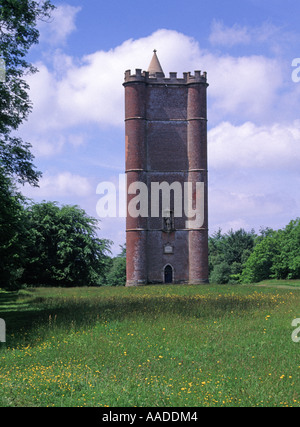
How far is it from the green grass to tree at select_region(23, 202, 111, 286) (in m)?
33.4

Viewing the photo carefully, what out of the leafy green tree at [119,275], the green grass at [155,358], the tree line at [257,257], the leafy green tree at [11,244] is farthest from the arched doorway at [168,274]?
the leafy green tree at [119,275]

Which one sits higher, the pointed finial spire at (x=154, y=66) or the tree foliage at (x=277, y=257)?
the pointed finial spire at (x=154, y=66)

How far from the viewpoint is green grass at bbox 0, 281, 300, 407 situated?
7.86 meters

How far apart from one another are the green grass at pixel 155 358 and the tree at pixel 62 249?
3337 cm

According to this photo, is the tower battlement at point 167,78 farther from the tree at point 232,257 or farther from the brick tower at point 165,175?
the tree at point 232,257

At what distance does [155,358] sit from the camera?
10.3 meters

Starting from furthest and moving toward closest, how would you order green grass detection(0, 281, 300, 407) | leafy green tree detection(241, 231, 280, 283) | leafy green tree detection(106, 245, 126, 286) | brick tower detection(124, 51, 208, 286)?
1. leafy green tree detection(106, 245, 126, 286)
2. leafy green tree detection(241, 231, 280, 283)
3. brick tower detection(124, 51, 208, 286)
4. green grass detection(0, 281, 300, 407)

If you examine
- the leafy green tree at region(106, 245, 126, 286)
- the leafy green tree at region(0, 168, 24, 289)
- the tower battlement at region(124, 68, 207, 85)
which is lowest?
the leafy green tree at region(106, 245, 126, 286)

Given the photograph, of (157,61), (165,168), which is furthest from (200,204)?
(157,61)

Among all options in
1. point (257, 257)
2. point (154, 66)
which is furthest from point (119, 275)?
point (154, 66)

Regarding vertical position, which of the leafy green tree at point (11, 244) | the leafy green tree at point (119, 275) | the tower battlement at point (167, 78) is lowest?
the leafy green tree at point (119, 275)

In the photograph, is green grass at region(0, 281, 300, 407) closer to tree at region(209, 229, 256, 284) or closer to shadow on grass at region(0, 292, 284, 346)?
shadow on grass at region(0, 292, 284, 346)

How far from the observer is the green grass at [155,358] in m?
7.86

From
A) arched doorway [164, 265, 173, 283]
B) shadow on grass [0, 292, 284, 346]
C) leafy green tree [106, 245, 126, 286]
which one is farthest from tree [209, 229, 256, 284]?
shadow on grass [0, 292, 284, 346]
